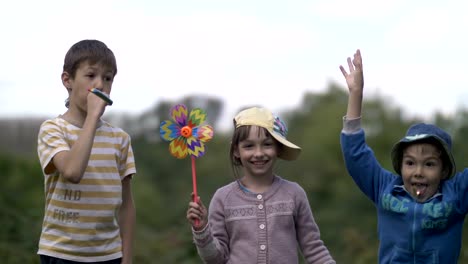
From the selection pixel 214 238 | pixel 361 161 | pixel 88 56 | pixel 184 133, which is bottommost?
pixel 214 238

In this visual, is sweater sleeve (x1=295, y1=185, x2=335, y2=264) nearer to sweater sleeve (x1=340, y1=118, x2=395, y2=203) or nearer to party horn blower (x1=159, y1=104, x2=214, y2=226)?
sweater sleeve (x1=340, y1=118, x2=395, y2=203)

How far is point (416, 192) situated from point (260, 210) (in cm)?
79

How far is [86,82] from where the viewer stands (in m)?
4.22

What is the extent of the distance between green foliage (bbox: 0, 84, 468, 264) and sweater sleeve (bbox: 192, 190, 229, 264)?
3.03m

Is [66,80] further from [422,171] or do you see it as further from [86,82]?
[422,171]

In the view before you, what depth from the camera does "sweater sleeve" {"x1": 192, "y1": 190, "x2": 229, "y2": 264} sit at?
4.50 metres

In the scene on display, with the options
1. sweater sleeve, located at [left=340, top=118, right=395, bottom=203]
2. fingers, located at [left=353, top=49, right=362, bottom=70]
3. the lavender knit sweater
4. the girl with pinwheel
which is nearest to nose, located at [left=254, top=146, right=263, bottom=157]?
the girl with pinwheel

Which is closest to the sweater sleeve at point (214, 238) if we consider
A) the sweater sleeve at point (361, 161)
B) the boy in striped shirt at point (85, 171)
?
the boy in striped shirt at point (85, 171)

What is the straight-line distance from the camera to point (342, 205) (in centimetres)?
3039

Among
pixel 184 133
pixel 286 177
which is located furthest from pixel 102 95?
pixel 286 177

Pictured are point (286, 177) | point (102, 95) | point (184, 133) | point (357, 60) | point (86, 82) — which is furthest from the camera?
point (286, 177)

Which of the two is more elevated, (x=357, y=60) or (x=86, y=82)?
(x=357, y=60)

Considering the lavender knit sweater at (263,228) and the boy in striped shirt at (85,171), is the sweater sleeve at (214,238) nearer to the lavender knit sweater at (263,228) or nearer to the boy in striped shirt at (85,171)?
the lavender knit sweater at (263,228)

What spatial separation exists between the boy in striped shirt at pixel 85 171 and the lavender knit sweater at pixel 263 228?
56cm
